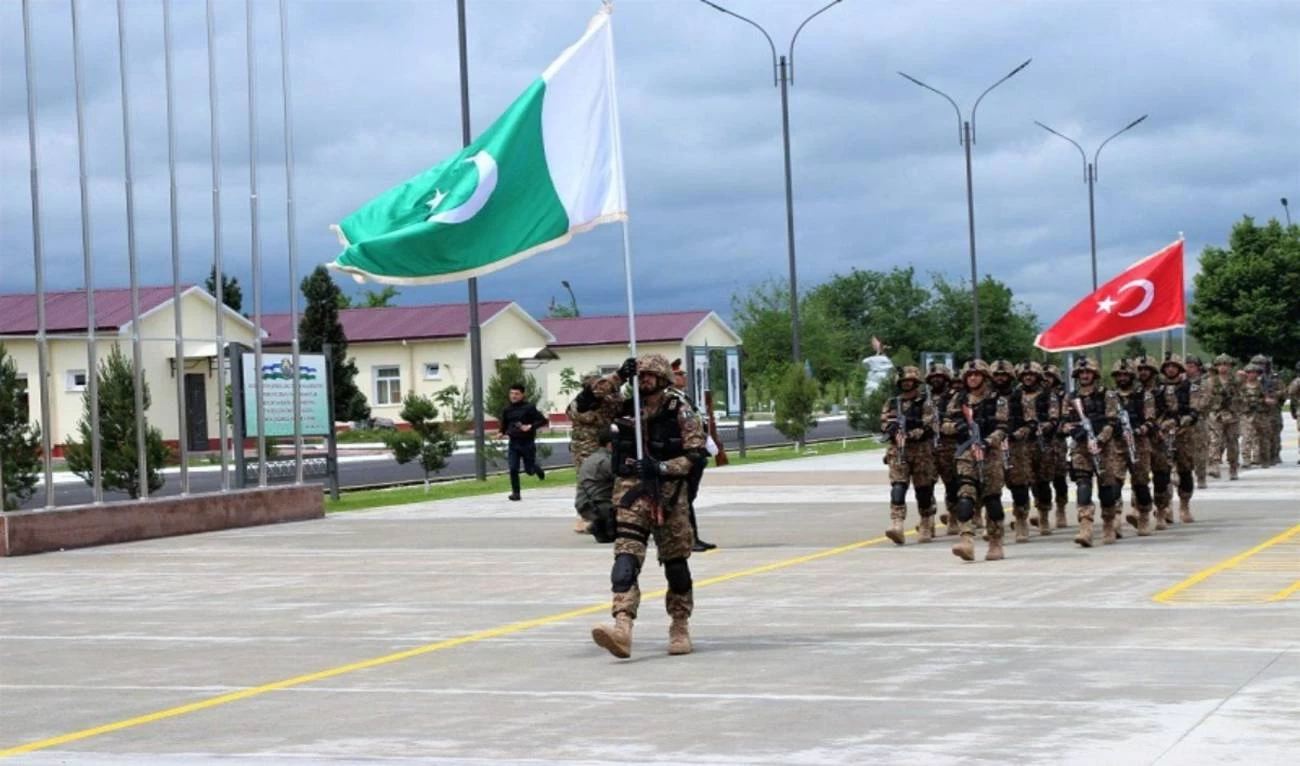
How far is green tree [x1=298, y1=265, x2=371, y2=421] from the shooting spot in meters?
82.6

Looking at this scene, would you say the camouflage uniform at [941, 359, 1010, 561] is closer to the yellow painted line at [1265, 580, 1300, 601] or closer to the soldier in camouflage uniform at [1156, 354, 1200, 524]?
the soldier in camouflage uniform at [1156, 354, 1200, 524]

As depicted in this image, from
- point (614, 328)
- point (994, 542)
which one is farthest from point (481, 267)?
point (614, 328)

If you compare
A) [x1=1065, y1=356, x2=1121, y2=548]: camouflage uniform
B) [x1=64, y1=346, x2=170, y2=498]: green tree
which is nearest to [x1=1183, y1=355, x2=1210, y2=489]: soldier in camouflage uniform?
[x1=1065, y1=356, x2=1121, y2=548]: camouflage uniform

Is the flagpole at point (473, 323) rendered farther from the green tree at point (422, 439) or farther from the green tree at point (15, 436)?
the green tree at point (15, 436)

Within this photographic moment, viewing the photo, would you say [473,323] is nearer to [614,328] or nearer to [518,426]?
[518,426]

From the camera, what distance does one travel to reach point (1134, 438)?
2119cm

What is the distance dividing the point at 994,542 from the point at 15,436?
15.4m

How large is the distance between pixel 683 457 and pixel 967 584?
185 inches

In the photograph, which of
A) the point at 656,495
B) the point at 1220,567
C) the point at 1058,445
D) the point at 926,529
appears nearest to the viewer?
the point at 656,495

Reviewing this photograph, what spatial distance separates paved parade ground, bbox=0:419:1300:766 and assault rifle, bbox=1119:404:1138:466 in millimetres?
842

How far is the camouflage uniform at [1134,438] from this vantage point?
68.4ft

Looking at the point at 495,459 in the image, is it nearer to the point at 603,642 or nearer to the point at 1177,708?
the point at 603,642

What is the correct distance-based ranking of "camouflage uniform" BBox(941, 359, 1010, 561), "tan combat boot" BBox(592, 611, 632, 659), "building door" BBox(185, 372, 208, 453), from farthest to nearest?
"building door" BBox(185, 372, 208, 453) < "camouflage uniform" BBox(941, 359, 1010, 561) < "tan combat boot" BBox(592, 611, 632, 659)

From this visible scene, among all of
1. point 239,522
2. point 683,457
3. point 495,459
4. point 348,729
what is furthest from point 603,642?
point 495,459
